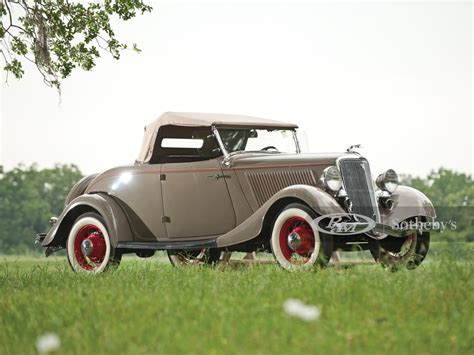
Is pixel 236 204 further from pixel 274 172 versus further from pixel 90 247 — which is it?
pixel 90 247

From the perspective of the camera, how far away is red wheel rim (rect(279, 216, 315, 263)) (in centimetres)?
869

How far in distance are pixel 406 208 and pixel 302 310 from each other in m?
3.85

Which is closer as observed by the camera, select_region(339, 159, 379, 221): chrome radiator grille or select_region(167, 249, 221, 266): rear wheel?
select_region(339, 159, 379, 221): chrome radiator grille

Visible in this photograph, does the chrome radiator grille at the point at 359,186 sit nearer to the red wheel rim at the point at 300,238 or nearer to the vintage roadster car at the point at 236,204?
the vintage roadster car at the point at 236,204

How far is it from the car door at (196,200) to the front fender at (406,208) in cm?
199

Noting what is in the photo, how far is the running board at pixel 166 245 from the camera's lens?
383 inches

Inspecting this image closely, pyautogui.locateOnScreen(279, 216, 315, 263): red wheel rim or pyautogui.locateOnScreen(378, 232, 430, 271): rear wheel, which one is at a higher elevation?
pyautogui.locateOnScreen(279, 216, 315, 263): red wheel rim

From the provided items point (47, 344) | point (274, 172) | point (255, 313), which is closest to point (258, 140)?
point (274, 172)

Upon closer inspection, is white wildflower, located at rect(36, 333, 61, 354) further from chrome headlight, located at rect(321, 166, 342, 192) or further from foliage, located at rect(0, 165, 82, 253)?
foliage, located at rect(0, 165, 82, 253)

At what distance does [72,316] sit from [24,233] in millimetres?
39678

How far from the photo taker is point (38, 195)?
49719mm

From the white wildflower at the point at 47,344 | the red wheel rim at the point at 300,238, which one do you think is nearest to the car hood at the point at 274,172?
the red wheel rim at the point at 300,238

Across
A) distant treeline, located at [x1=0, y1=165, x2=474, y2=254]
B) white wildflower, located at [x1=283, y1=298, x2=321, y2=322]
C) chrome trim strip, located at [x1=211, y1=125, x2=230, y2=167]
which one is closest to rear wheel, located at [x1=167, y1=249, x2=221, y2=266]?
chrome trim strip, located at [x1=211, y1=125, x2=230, y2=167]

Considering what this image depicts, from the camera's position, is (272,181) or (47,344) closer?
(47,344)
